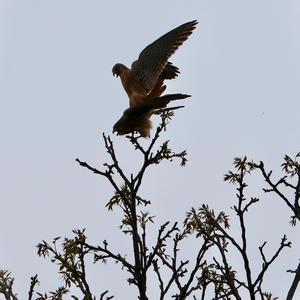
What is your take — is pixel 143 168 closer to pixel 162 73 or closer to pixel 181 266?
pixel 181 266

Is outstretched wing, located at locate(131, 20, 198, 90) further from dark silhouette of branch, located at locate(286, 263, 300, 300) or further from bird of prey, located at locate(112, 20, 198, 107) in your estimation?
dark silhouette of branch, located at locate(286, 263, 300, 300)

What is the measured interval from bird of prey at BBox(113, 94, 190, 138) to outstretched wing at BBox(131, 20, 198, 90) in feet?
2.73

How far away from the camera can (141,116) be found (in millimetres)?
5695

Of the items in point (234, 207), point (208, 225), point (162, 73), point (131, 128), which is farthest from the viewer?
point (162, 73)

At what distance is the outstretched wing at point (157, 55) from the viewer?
6.66 m

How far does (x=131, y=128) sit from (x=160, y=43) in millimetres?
1840

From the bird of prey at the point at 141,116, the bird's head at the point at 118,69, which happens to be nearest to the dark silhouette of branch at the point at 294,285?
the bird of prey at the point at 141,116

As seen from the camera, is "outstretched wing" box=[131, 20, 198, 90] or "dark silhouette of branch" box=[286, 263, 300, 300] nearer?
"dark silhouette of branch" box=[286, 263, 300, 300]

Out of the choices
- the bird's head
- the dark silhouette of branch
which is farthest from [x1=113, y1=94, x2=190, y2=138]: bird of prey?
the dark silhouette of branch

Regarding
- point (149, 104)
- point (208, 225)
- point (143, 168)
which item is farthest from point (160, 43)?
point (143, 168)

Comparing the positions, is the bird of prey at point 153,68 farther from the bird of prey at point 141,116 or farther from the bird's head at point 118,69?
the bird of prey at point 141,116

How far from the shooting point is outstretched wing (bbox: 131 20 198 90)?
6.66m

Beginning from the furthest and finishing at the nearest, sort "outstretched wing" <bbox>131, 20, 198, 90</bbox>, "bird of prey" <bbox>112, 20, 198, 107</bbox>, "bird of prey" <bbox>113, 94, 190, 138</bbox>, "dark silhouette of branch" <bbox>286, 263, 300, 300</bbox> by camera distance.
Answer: "outstretched wing" <bbox>131, 20, 198, 90</bbox>
"bird of prey" <bbox>112, 20, 198, 107</bbox>
"bird of prey" <bbox>113, 94, 190, 138</bbox>
"dark silhouette of branch" <bbox>286, 263, 300, 300</bbox>

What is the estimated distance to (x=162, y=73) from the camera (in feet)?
23.2
